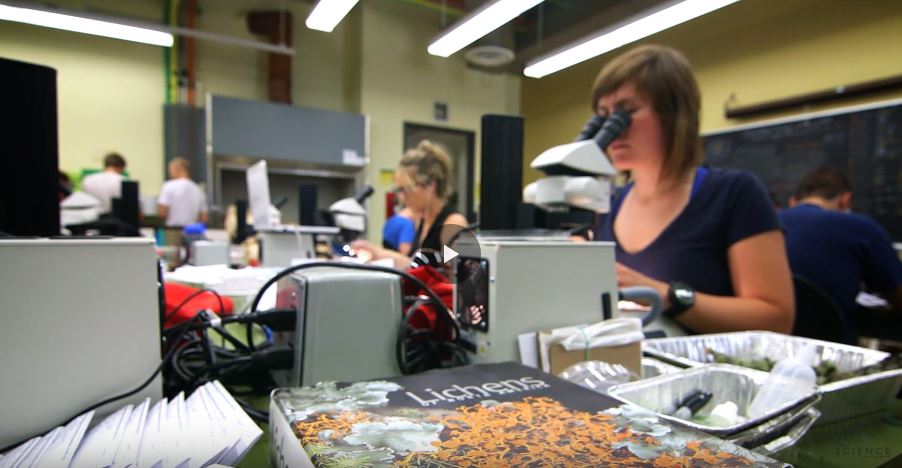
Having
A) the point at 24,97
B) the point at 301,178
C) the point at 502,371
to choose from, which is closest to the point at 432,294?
the point at 502,371

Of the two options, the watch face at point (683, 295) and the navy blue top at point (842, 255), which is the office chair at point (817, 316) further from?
the watch face at point (683, 295)

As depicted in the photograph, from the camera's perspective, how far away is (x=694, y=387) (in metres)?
0.51

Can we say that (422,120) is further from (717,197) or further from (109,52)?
(109,52)

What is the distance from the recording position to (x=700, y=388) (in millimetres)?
514

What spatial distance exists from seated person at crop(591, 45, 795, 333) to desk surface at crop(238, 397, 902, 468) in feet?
1.12

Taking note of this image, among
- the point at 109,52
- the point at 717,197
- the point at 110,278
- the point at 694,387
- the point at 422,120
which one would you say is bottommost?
the point at 694,387

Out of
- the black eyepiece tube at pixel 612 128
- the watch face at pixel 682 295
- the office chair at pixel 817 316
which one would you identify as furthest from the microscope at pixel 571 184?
the office chair at pixel 817 316

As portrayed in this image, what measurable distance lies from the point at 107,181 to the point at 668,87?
3453 millimetres

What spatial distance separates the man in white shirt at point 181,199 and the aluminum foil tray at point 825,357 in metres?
3.58

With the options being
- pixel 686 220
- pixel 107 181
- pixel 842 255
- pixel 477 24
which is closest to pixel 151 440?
pixel 477 24

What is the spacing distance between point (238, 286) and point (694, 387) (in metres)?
0.95

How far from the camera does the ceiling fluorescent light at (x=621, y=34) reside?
65 centimetres
